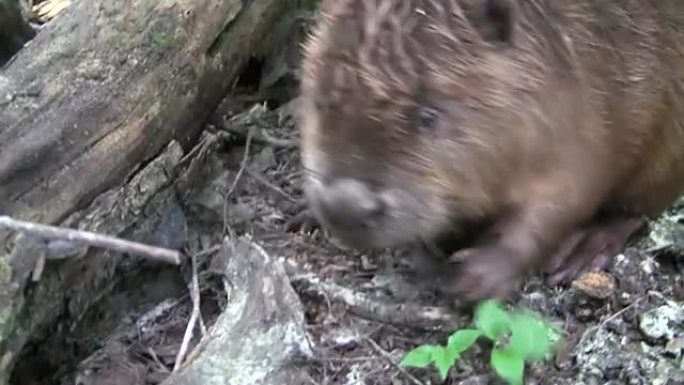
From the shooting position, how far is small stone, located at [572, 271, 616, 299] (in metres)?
3.45

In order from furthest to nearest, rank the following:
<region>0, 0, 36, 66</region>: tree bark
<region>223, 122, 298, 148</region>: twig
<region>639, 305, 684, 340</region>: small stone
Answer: <region>223, 122, 298, 148</region>: twig, <region>0, 0, 36, 66</region>: tree bark, <region>639, 305, 684, 340</region>: small stone

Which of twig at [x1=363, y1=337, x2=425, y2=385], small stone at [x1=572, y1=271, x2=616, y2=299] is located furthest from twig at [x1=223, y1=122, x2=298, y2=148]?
small stone at [x1=572, y1=271, x2=616, y2=299]

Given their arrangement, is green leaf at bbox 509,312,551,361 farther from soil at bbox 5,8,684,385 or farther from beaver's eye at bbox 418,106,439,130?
beaver's eye at bbox 418,106,439,130

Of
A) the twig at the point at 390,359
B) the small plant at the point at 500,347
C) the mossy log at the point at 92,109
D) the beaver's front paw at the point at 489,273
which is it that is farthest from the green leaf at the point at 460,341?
the mossy log at the point at 92,109

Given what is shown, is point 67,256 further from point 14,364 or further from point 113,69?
point 113,69

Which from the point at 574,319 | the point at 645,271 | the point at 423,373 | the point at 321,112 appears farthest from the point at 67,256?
the point at 645,271

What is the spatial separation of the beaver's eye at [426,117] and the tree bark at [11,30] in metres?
1.62

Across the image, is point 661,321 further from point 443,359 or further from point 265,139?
point 265,139

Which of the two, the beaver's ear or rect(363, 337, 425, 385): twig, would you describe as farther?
rect(363, 337, 425, 385): twig

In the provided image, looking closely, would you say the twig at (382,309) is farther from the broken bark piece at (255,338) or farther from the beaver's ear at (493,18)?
the beaver's ear at (493,18)

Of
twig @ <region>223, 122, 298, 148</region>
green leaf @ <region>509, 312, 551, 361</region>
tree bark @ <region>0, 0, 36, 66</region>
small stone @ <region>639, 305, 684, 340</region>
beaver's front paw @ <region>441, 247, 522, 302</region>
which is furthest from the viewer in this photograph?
twig @ <region>223, 122, 298, 148</region>

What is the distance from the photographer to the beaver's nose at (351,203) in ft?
8.70

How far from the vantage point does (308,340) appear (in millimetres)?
3242

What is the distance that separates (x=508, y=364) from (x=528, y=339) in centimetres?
8
